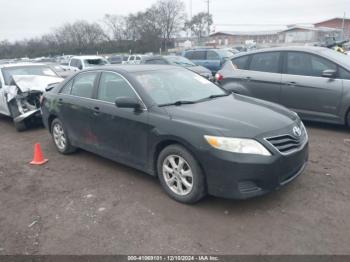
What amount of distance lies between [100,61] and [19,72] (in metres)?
10.4

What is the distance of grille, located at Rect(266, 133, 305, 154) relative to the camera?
3432 mm

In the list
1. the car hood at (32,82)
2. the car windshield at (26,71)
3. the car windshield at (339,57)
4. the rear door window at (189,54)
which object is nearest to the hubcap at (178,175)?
the car windshield at (339,57)

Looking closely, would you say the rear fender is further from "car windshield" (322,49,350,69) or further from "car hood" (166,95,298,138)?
"car hood" (166,95,298,138)

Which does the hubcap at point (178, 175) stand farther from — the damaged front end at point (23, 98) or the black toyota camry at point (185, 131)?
the damaged front end at point (23, 98)

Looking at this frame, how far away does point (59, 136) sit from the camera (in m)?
5.82

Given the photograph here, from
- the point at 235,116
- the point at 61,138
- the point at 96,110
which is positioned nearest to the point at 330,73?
the point at 235,116

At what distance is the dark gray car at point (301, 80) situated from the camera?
6.16 metres

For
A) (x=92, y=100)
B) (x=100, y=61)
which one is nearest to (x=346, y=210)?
(x=92, y=100)

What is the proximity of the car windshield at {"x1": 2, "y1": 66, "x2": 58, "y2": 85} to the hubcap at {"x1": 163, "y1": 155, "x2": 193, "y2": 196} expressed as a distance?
6.23 m

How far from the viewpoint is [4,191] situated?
4.49 m

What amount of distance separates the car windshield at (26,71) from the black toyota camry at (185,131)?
400cm

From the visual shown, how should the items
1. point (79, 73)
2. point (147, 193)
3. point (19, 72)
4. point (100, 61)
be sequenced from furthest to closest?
point (100, 61)
point (19, 72)
point (79, 73)
point (147, 193)

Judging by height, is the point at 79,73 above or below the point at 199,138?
above

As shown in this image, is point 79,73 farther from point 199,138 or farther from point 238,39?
point 238,39
